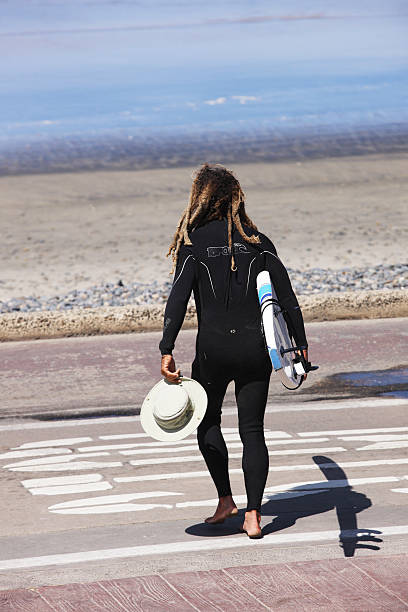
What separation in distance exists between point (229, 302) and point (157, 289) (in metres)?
11.9

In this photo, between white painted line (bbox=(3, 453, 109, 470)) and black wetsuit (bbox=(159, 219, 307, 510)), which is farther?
white painted line (bbox=(3, 453, 109, 470))

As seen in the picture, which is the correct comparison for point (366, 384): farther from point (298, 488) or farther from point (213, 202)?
point (213, 202)

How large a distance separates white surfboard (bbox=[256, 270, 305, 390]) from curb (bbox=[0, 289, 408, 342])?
6295 mm

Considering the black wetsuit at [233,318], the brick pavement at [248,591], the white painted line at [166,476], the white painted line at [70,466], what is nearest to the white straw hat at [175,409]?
the black wetsuit at [233,318]

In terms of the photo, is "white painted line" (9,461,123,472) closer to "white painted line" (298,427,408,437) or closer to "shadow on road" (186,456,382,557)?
"shadow on road" (186,456,382,557)

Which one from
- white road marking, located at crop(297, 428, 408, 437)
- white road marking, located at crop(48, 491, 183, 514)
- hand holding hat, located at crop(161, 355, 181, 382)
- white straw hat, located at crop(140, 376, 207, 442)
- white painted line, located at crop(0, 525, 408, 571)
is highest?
hand holding hat, located at crop(161, 355, 181, 382)

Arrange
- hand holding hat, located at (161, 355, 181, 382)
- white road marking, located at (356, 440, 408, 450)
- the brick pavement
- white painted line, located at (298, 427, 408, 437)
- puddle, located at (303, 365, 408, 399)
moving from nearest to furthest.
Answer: the brick pavement → hand holding hat, located at (161, 355, 181, 382) → white road marking, located at (356, 440, 408, 450) → white painted line, located at (298, 427, 408, 437) → puddle, located at (303, 365, 408, 399)

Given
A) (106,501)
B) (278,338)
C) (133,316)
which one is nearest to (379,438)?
(106,501)

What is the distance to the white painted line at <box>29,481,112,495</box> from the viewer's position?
21.9 feet

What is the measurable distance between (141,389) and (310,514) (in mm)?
3715

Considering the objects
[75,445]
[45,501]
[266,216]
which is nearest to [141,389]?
[75,445]

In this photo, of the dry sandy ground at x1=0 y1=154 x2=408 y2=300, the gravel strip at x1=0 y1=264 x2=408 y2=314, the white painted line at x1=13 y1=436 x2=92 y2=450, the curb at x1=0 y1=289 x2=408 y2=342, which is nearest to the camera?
the white painted line at x1=13 y1=436 x2=92 y2=450

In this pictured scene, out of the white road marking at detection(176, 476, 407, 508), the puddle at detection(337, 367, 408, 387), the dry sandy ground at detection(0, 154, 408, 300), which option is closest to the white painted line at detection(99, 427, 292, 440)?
the white road marking at detection(176, 476, 407, 508)

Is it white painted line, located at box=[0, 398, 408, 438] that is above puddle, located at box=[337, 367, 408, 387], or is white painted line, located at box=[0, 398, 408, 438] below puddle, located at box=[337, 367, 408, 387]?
below
